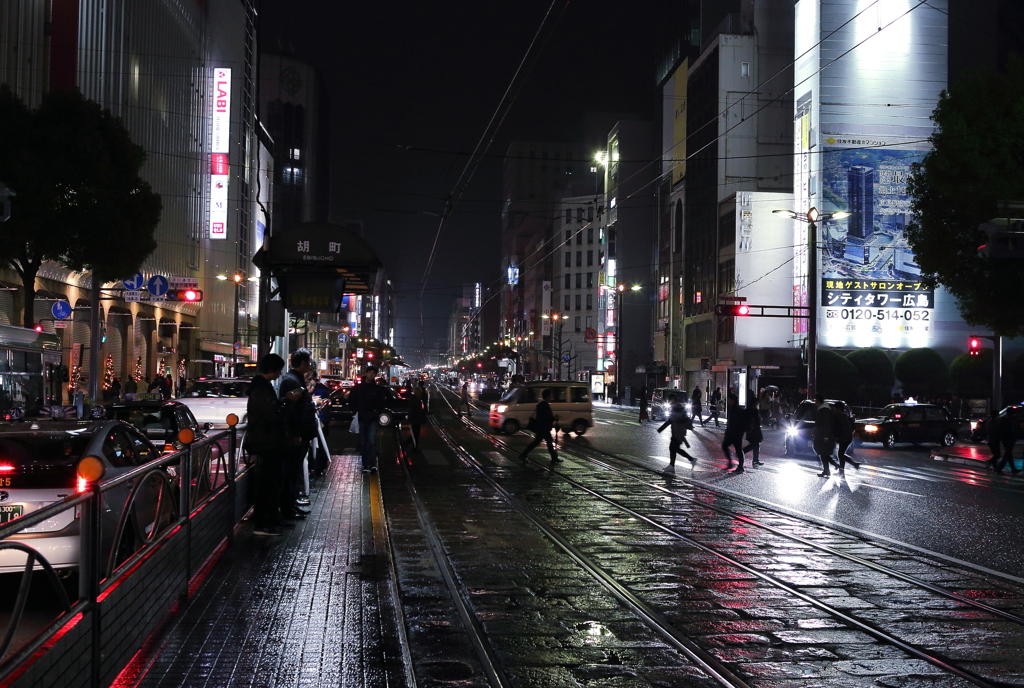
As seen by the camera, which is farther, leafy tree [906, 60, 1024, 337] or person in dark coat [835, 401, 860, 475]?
leafy tree [906, 60, 1024, 337]

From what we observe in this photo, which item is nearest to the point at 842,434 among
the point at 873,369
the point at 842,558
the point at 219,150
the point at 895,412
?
the point at 842,558

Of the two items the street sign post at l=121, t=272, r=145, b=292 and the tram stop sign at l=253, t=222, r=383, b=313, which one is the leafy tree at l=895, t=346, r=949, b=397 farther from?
the tram stop sign at l=253, t=222, r=383, b=313

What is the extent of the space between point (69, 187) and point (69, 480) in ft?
69.8

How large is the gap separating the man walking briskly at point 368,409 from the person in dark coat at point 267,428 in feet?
22.4

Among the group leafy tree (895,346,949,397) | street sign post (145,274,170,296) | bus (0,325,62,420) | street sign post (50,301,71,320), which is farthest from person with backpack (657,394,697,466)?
leafy tree (895,346,949,397)

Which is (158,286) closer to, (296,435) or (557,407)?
(557,407)

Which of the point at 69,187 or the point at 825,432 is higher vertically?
the point at 69,187

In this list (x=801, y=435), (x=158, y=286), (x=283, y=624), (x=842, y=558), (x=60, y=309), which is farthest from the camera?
(x=60, y=309)

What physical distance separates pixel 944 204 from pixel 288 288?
21316mm

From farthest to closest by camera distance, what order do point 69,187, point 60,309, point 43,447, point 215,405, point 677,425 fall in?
point 60,309 < point 69,187 < point 215,405 < point 677,425 < point 43,447

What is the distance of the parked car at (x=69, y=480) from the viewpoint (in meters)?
4.75

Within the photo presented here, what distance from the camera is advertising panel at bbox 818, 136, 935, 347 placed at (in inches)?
2254

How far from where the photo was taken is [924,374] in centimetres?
5341

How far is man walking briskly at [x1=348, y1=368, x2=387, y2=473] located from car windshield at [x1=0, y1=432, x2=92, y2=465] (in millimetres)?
9213
